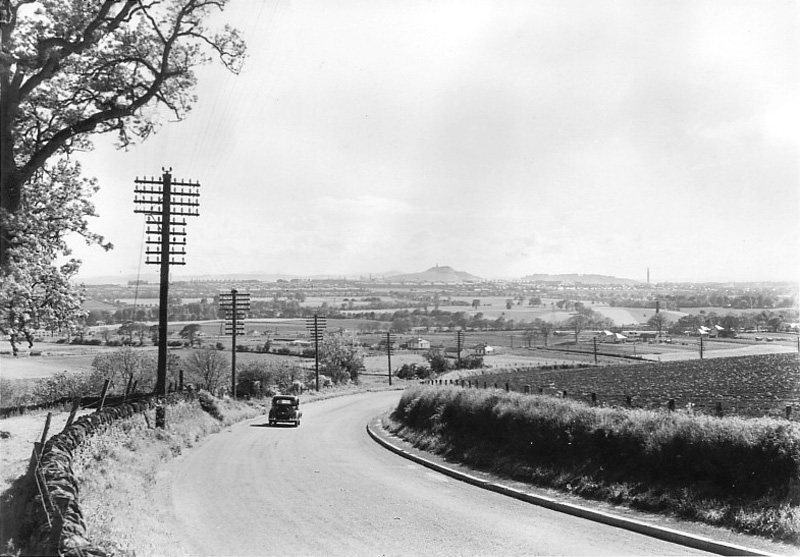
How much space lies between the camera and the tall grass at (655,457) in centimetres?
1029

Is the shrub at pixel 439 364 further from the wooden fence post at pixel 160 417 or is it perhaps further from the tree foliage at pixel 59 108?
the tree foliage at pixel 59 108

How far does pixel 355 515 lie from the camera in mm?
12312

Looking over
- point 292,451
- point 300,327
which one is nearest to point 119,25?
point 292,451

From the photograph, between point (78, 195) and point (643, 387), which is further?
point (643, 387)

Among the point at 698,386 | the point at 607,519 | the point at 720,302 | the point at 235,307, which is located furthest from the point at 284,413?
the point at 720,302

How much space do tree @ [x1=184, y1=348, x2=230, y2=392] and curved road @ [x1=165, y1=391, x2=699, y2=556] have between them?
47568 mm

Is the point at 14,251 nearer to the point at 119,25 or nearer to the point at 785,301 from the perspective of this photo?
the point at 119,25

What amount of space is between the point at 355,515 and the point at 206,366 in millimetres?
58293

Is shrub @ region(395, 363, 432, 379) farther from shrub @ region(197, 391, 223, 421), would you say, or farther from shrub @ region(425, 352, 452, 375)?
shrub @ region(197, 391, 223, 421)

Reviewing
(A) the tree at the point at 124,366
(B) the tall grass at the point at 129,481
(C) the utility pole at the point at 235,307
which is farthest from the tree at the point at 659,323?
(B) the tall grass at the point at 129,481

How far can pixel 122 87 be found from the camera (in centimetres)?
1566

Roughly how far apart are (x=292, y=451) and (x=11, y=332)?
12081 mm

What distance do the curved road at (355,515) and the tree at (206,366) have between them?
4757 centimetres

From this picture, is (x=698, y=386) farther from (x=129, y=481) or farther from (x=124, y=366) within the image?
(x=124, y=366)
